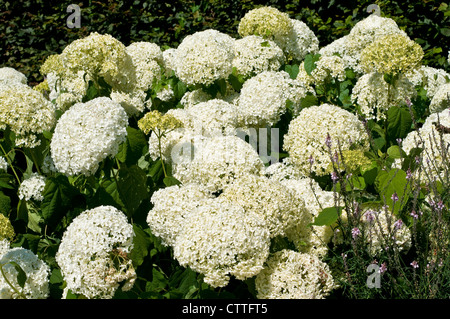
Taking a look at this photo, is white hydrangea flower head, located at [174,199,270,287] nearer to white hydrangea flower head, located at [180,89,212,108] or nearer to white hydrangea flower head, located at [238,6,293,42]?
white hydrangea flower head, located at [180,89,212,108]

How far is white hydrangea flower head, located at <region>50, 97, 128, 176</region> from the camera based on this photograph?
293 centimetres

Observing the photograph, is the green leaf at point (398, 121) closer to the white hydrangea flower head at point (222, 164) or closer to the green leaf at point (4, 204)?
the white hydrangea flower head at point (222, 164)

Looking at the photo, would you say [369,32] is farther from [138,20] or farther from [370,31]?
[138,20]

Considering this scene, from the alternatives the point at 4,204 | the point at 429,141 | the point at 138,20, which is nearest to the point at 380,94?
the point at 429,141

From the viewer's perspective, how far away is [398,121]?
3934mm

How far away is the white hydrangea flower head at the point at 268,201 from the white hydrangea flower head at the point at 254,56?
72.5 inches

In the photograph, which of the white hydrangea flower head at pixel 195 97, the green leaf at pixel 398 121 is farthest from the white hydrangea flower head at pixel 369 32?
the white hydrangea flower head at pixel 195 97

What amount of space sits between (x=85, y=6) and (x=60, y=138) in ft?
20.2

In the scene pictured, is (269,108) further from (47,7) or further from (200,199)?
(47,7)

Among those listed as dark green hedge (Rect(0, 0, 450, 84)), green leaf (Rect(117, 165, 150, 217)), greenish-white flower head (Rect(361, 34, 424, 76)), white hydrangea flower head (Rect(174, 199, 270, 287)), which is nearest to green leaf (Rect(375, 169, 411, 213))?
white hydrangea flower head (Rect(174, 199, 270, 287))

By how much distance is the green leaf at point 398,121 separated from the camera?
391cm

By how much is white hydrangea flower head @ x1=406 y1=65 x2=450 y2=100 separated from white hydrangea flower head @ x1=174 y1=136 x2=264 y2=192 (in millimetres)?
2087
